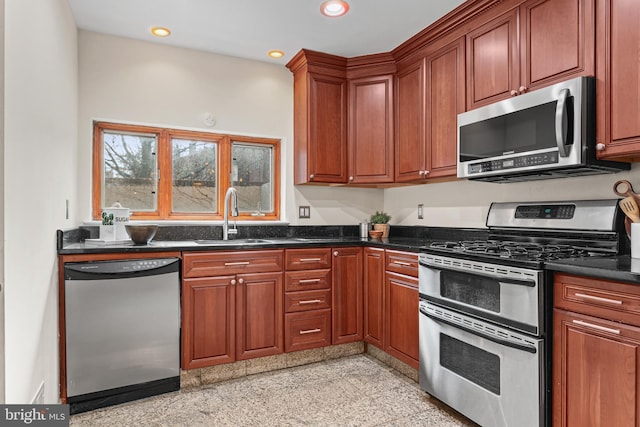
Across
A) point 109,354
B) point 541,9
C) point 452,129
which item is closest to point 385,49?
point 452,129

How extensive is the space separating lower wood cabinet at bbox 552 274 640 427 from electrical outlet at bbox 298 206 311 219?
2.29m

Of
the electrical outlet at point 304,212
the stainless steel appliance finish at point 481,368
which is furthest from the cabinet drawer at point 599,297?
the electrical outlet at point 304,212

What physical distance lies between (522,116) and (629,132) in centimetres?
52

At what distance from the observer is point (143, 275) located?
95.7 inches

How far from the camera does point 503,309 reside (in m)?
1.85

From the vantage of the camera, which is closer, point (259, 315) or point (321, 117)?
point (259, 315)

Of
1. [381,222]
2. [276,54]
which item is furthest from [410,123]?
[276,54]

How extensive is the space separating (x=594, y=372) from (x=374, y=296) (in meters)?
1.62

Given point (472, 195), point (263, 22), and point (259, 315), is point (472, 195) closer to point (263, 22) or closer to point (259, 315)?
point (259, 315)

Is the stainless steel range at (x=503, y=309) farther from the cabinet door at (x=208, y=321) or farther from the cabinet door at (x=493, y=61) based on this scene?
the cabinet door at (x=208, y=321)

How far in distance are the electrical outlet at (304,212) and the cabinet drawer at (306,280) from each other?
2.48 ft

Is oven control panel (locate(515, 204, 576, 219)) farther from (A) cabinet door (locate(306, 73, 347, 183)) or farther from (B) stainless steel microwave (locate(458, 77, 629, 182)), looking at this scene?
(A) cabinet door (locate(306, 73, 347, 183))

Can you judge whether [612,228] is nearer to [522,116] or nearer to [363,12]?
[522,116]

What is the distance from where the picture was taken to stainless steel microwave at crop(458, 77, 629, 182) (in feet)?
6.21
